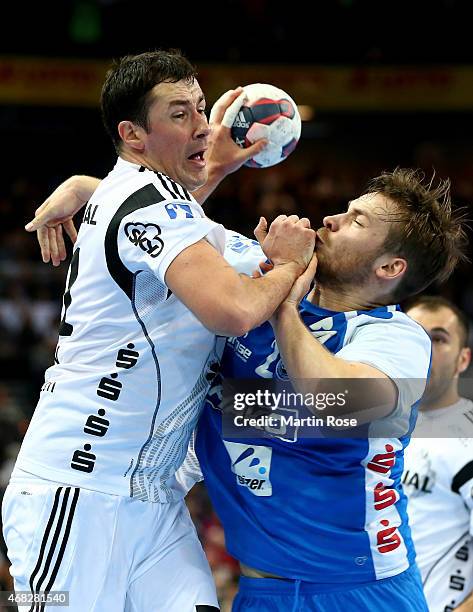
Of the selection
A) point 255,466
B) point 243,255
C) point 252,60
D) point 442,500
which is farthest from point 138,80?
point 252,60

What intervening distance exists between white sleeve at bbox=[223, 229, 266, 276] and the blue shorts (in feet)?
4.10

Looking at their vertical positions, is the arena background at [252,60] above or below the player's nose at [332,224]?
below

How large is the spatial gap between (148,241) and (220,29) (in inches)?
478

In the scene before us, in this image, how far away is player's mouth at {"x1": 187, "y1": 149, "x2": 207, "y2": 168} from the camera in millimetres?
3915

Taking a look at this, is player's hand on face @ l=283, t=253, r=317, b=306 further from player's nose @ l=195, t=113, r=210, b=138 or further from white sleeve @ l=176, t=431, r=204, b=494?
white sleeve @ l=176, t=431, r=204, b=494

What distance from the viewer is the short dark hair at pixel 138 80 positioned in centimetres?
382

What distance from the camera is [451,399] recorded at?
Result: 222 inches

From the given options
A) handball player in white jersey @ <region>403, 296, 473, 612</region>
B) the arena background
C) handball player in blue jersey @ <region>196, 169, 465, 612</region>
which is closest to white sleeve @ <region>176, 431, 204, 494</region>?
handball player in blue jersey @ <region>196, 169, 465, 612</region>

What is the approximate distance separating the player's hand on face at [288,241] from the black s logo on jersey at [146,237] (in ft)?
1.52

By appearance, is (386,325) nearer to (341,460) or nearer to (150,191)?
(341,460)

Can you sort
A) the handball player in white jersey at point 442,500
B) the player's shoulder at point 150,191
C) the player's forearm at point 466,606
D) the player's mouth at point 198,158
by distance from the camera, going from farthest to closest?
1. the handball player in white jersey at point 442,500
2. the player's forearm at point 466,606
3. the player's mouth at point 198,158
4. the player's shoulder at point 150,191

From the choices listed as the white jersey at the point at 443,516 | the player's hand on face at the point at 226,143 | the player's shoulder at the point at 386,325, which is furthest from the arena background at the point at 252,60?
the player's shoulder at the point at 386,325

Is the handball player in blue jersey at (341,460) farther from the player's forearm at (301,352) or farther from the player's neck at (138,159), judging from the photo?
the player's neck at (138,159)

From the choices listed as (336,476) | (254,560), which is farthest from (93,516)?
(336,476)
